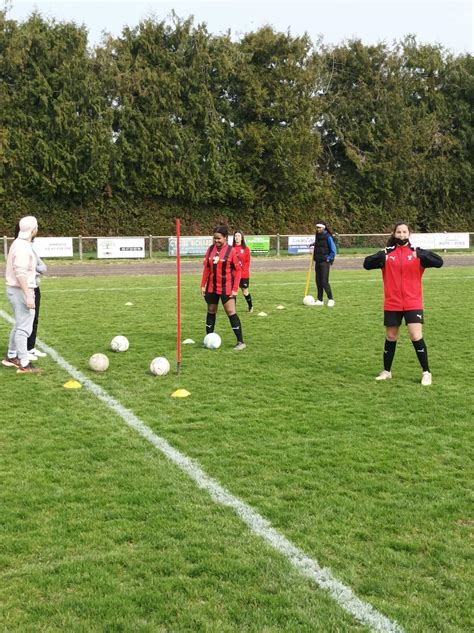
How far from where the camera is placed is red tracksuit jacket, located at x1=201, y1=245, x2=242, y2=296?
1030cm

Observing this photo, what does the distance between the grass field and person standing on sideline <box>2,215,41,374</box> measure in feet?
1.07

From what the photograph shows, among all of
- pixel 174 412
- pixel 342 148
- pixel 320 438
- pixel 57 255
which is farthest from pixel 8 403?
pixel 342 148

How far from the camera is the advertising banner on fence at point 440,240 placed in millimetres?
37719

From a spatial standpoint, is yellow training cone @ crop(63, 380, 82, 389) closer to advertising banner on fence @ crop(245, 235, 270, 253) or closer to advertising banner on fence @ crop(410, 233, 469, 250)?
advertising banner on fence @ crop(245, 235, 270, 253)

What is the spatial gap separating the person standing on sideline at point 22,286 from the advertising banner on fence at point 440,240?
30.9 m

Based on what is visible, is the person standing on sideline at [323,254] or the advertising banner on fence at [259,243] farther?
the advertising banner on fence at [259,243]

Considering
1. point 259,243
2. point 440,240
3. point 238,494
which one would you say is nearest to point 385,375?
point 238,494

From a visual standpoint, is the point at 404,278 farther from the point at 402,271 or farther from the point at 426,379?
the point at 426,379

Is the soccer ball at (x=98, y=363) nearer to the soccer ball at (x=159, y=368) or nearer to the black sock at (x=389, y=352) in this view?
the soccer ball at (x=159, y=368)

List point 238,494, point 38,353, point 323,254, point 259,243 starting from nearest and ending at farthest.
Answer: point 238,494 < point 38,353 < point 323,254 < point 259,243

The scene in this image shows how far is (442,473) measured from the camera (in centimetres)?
531

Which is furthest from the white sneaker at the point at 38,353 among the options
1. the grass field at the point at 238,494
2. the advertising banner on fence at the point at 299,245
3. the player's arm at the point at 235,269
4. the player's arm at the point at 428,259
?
the advertising banner on fence at the point at 299,245

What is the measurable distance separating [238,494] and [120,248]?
2899 centimetres

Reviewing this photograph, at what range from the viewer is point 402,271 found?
8164 millimetres
